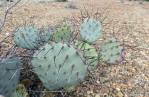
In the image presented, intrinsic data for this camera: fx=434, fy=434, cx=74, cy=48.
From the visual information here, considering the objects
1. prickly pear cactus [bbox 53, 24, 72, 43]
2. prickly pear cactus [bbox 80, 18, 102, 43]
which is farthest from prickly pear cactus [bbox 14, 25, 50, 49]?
prickly pear cactus [bbox 80, 18, 102, 43]

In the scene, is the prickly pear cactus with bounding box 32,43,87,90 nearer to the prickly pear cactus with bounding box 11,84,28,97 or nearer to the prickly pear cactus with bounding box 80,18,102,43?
the prickly pear cactus with bounding box 11,84,28,97

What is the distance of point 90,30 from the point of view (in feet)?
15.0

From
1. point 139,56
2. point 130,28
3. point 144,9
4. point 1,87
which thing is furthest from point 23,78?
point 144,9

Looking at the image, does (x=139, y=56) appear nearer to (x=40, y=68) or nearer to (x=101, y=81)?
(x=101, y=81)

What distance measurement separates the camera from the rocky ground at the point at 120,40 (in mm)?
4164

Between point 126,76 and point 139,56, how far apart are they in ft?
2.46

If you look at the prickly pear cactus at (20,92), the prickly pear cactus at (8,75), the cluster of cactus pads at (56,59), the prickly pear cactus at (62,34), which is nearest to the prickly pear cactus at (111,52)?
the cluster of cactus pads at (56,59)

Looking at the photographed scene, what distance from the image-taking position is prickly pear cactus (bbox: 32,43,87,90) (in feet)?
11.6

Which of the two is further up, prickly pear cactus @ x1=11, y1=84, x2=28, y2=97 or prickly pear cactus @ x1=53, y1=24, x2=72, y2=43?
prickly pear cactus @ x1=53, y1=24, x2=72, y2=43

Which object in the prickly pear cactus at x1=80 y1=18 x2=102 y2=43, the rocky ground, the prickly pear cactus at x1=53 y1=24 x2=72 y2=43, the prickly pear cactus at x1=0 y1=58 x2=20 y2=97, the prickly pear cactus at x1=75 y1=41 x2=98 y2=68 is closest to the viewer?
the prickly pear cactus at x1=0 y1=58 x2=20 y2=97

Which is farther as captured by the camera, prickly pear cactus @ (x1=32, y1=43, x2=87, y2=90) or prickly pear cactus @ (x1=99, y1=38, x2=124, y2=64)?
prickly pear cactus @ (x1=99, y1=38, x2=124, y2=64)

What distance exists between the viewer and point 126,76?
4543 mm

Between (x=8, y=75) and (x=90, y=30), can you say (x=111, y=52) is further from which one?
(x=8, y=75)

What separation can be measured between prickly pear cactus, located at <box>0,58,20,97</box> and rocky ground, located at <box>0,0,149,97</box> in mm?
445
